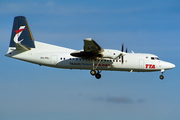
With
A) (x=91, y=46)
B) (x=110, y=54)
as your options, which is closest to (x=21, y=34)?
(x=91, y=46)

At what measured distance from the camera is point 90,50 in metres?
28.5

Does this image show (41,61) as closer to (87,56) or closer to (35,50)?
(35,50)

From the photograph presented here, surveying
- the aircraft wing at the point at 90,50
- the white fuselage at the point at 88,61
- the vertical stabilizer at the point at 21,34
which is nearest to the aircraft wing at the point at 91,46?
the aircraft wing at the point at 90,50

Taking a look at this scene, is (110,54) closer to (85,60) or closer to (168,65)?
(85,60)

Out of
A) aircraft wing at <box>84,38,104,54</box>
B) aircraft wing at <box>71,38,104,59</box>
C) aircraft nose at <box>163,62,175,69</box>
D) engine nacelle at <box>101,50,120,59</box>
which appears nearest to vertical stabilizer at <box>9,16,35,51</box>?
aircraft wing at <box>71,38,104,59</box>

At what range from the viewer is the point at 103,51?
28906 mm

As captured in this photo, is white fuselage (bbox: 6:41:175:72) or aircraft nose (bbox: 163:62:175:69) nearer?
white fuselage (bbox: 6:41:175:72)

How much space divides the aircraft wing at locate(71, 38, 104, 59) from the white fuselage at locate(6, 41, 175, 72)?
80 cm

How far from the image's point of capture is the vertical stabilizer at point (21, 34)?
31.3 meters

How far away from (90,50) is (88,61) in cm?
188

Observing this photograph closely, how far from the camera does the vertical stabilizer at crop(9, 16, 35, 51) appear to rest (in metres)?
31.3

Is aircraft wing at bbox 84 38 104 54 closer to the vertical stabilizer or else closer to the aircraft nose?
the vertical stabilizer

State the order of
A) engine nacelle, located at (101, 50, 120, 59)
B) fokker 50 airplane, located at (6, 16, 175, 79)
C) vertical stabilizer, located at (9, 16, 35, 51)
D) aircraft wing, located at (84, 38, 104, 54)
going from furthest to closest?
1. vertical stabilizer, located at (9, 16, 35, 51)
2. fokker 50 airplane, located at (6, 16, 175, 79)
3. engine nacelle, located at (101, 50, 120, 59)
4. aircraft wing, located at (84, 38, 104, 54)

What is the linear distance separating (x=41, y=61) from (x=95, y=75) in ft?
19.0
